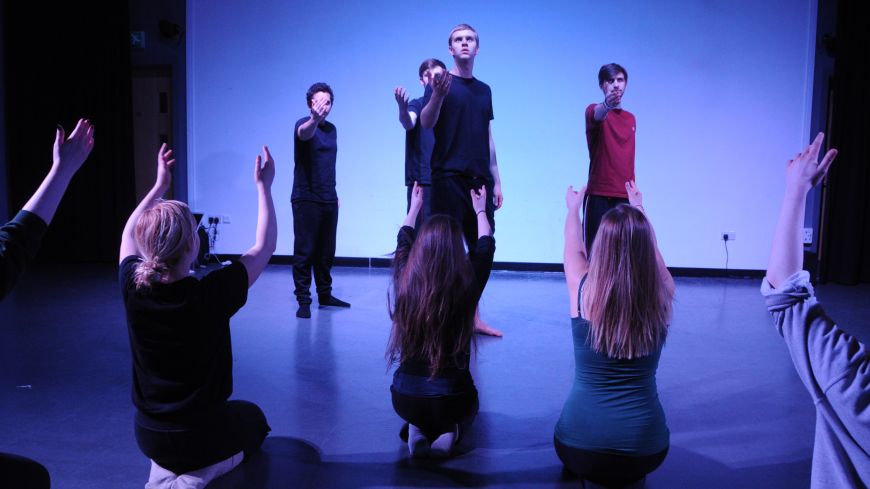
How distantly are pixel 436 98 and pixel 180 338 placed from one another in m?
1.78

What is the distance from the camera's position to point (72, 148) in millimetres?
1492

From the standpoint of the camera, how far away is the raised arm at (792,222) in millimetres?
1082

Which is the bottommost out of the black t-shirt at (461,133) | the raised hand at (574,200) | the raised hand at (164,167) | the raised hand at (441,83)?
the raised hand at (574,200)

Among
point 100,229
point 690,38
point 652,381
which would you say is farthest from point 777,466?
point 100,229

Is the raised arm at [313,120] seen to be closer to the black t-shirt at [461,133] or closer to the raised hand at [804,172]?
the black t-shirt at [461,133]

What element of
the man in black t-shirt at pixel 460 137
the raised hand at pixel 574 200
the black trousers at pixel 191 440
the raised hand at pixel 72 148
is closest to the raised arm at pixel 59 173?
the raised hand at pixel 72 148

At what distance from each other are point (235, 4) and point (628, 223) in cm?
609

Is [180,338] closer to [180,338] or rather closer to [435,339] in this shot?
[180,338]

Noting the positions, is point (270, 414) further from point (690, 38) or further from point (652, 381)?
point (690, 38)

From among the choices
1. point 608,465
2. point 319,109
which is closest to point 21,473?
point 608,465

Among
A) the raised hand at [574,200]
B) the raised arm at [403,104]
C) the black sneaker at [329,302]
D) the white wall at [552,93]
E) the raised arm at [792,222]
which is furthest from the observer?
the white wall at [552,93]

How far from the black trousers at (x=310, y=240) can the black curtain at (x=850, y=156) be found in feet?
15.5

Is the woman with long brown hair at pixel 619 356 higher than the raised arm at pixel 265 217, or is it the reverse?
the raised arm at pixel 265 217

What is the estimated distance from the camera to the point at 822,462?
1.04 meters
